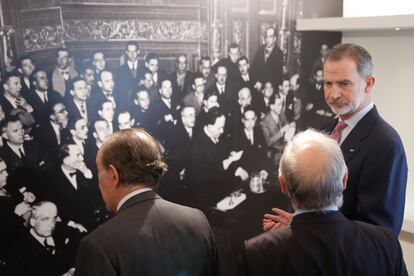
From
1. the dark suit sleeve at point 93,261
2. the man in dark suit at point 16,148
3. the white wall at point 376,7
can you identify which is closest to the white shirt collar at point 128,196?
the dark suit sleeve at point 93,261

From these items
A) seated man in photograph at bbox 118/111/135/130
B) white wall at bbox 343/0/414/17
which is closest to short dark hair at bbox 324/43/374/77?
seated man in photograph at bbox 118/111/135/130

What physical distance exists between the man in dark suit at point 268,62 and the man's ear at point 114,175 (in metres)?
1.69

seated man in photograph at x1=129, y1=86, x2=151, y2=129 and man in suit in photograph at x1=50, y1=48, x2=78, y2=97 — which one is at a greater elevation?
man in suit in photograph at x1=50, y1=48, x2=78, y2=97

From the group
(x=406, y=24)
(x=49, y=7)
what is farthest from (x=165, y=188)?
(x=406, y=24)

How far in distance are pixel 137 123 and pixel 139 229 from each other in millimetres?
1161

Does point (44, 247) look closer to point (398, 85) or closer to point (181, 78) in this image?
point (181, 78)

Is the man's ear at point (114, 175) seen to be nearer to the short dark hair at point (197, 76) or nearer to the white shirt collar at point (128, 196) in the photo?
the white shirt collar at point (128, 196)

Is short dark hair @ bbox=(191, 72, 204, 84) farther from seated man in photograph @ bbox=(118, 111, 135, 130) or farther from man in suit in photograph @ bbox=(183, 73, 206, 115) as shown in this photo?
seated man in photograph @ bbox=(118, 111, 135, 130)

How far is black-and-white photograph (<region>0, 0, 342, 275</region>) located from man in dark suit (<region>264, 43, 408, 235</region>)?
87cm

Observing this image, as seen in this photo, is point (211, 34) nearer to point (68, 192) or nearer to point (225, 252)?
point (68, 192)

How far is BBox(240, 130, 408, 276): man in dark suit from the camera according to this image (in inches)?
49.7

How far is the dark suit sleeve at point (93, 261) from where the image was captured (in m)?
1.32

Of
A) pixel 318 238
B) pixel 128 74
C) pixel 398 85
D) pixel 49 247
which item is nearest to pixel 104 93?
pixel 128 74

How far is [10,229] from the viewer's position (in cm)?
214
